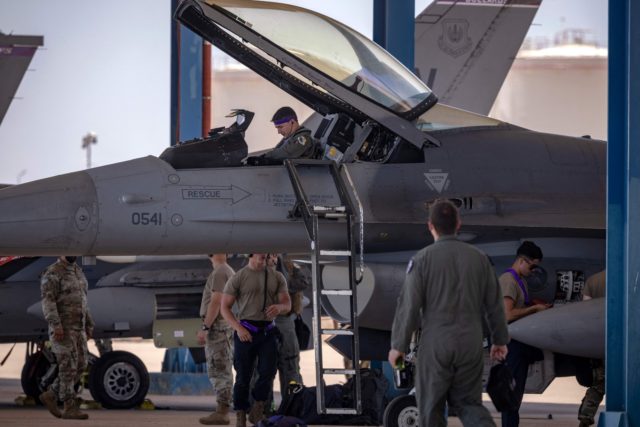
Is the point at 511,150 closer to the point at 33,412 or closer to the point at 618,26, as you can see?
the point at 618,26

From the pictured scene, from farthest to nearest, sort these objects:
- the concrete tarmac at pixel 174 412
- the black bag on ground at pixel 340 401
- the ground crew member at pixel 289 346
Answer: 1. the ground crew member at pixel 289 346
2. the concrete tarmac at pixel 174 412
3. the black bag on ground at pixel 340 401

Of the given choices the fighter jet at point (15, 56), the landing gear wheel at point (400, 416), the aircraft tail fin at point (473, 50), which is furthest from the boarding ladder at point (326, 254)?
the fighter jet at point (15, 56)

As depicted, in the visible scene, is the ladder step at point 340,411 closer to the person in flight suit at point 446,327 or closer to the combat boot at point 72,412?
the person in flight suit at point 446,327

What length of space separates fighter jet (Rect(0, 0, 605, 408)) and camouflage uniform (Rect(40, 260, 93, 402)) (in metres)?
2.45

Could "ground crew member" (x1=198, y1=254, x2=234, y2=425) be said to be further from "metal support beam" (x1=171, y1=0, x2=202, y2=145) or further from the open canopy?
"metal support beam" (x1=171, y1=0, x2=202, y2=145)

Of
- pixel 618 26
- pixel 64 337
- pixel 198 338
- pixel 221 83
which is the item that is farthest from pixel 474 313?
pixel 221 83

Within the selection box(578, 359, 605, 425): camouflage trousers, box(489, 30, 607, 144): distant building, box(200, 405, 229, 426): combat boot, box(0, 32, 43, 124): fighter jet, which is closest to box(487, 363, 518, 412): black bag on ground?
box(578, 359, 605, 425): camouflage trousers

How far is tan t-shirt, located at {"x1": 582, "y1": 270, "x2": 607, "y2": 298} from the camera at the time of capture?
9.56 metres

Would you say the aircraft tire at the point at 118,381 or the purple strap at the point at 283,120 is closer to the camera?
the purple strap at the point at 283,120

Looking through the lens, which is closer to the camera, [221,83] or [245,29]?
[245,29]

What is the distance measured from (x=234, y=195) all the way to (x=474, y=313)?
3.20 metres

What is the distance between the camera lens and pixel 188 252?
31.0 feet

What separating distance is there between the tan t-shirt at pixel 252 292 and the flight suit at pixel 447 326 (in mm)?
3433

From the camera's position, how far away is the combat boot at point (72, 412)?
1143 centimetres
